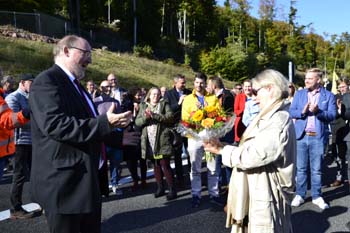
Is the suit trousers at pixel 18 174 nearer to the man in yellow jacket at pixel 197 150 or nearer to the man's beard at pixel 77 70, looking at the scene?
the man in yellow jacket at pixel 197 150

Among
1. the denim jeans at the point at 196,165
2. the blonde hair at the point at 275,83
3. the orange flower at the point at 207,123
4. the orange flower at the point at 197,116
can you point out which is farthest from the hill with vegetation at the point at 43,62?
the blonde hair at the point at 275,83

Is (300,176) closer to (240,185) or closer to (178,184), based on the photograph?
(178,184)

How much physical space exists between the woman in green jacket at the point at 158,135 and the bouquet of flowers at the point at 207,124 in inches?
64.2

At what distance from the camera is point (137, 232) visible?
5.41m

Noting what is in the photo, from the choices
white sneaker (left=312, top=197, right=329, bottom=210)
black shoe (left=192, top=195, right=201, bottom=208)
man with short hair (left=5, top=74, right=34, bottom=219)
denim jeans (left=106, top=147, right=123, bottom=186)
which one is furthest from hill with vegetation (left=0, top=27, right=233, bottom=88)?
white sneaker (left=312, top=197, right=329, bottom=210)

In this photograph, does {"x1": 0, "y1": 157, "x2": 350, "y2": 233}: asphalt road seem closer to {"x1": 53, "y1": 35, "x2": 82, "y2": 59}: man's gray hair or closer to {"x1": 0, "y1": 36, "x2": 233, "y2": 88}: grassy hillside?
{"x1": 53, "y1": 35, "x2": 82, "y2": 59}: man's gray hair

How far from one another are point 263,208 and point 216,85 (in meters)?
3.95

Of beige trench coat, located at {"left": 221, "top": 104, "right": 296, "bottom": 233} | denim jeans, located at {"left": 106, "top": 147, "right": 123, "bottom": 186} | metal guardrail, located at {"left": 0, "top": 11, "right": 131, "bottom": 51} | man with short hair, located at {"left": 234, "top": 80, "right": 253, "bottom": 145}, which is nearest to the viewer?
beige trench coat, located at {"left": 221, "top": 104, "right": 296, "bottom": 233}

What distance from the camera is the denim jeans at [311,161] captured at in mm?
6410

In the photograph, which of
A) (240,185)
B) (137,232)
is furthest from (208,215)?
(240,185)

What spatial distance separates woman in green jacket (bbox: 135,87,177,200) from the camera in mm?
6918

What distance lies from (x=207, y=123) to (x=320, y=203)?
2.72 meters

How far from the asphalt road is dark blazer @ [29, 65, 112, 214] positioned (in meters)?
2.61

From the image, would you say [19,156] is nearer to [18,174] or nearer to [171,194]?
[18,174]
